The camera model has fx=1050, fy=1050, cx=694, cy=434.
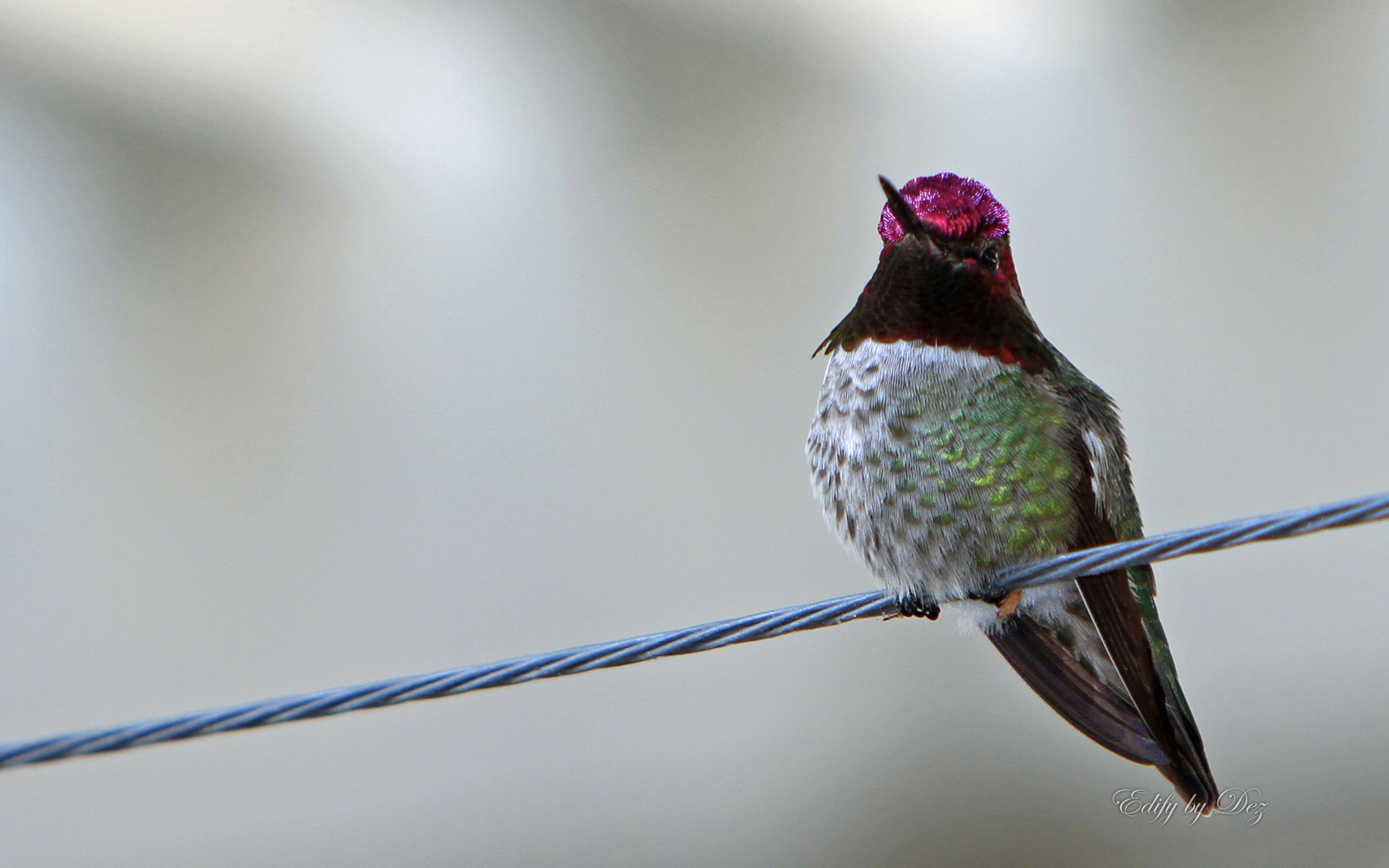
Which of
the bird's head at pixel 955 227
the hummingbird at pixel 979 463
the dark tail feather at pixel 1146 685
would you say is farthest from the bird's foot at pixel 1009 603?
the bird's head at pixel 955 227

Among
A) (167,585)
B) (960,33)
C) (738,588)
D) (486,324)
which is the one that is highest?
(960,33)

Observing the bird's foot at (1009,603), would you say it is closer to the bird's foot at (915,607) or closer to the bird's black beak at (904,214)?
the bird's foot at (915,607)

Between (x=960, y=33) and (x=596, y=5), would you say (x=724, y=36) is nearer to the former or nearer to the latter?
(x=596, y=5)

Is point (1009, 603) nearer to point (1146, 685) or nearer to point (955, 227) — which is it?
point (1146, 685)

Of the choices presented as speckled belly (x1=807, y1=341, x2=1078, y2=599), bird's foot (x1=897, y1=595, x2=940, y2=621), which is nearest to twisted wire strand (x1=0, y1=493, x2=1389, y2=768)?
speckled belly (x1=807, y1=341, x2=1078, y2=599)

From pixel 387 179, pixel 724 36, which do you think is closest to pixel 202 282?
pixel 387 179

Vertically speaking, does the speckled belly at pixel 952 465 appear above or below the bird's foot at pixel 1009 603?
above
